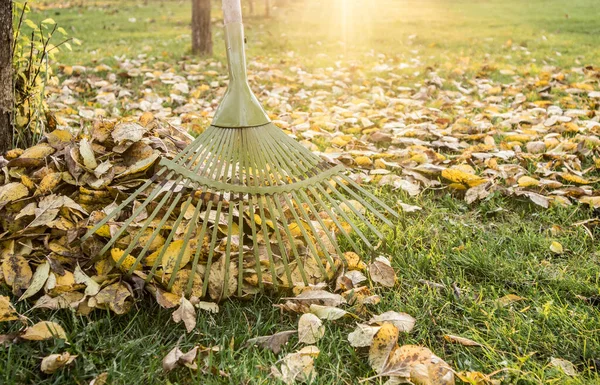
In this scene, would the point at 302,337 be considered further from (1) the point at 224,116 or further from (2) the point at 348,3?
(2) the point at 348,3

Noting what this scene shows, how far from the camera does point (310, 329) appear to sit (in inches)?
57.2

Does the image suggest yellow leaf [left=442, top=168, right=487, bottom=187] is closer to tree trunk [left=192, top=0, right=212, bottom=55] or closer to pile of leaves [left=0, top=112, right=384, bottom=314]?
pile of leaves [left=0, top=112, right=384, bottom=314]

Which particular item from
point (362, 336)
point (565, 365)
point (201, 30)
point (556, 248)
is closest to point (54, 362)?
point (362, 336)

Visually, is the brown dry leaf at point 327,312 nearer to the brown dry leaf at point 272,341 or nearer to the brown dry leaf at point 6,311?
the brown dry leaf at point 272,341

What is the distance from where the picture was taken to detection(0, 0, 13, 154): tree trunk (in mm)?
1943

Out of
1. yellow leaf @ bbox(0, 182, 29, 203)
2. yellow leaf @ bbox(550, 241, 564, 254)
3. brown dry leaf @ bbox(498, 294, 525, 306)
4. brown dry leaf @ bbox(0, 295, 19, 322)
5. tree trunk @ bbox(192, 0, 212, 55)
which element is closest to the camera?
brown dry leaf @ bbox(0, 295, 19, 322)

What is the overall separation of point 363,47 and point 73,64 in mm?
3530

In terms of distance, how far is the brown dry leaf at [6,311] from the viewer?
1.39m

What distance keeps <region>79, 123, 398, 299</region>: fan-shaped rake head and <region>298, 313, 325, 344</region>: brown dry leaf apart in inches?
5.3

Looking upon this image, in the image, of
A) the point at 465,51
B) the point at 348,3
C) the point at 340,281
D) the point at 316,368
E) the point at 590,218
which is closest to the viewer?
the point at 316,368

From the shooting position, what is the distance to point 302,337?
1.43 meters

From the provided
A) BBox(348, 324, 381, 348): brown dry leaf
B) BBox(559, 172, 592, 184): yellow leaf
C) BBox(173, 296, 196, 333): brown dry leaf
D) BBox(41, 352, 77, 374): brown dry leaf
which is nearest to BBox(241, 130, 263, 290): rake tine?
BBox(173, 296, 196, 333): brown dry leaf

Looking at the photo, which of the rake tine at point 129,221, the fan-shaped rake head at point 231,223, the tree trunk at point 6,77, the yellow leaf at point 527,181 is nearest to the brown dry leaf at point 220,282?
the fan-shaped rake head at point 231,223

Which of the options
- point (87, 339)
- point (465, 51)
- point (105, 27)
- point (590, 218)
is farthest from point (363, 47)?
point (87, 339)
